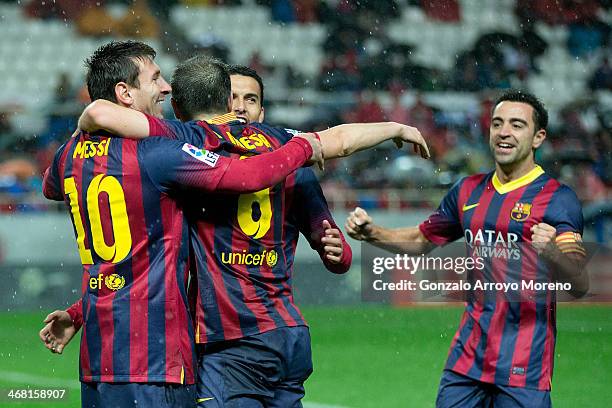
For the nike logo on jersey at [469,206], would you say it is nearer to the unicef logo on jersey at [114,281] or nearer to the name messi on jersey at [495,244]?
the name messi on jersey at [495,244]

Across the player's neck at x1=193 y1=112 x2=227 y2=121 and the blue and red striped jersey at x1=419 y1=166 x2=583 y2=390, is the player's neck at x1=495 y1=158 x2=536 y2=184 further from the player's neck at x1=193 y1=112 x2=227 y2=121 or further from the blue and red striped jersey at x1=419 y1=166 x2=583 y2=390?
the player's neck at x1=193 y1=112 x2=227 y2=121

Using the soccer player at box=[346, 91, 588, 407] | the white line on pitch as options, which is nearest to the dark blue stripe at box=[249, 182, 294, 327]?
the soccer player at box=[346, 91, 588, 407]

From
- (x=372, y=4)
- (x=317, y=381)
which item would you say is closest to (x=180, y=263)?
(x=317, y=381)

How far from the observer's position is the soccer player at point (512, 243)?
428 centimetres

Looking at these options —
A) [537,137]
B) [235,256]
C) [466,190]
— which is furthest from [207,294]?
[537,137]

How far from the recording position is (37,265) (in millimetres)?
11164

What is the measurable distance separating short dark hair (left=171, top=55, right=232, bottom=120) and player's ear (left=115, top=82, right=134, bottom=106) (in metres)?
0.15

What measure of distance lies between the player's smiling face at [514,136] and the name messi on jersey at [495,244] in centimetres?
34

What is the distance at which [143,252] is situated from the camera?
3211 millimetres

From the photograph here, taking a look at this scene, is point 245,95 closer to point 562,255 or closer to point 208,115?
point 208,115

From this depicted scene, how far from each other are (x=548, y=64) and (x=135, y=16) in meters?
6.80

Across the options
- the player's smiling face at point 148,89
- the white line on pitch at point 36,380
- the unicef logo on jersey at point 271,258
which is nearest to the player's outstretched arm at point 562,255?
the unicef logo on jersey at point 271,258

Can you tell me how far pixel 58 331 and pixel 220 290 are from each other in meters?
0.71

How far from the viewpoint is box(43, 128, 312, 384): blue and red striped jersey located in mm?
3195
